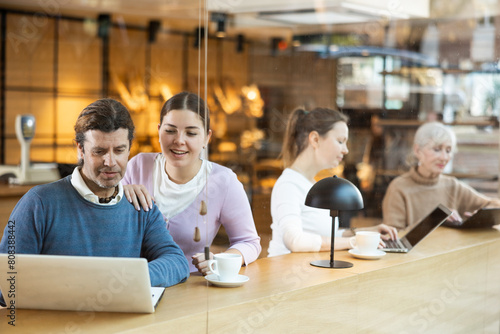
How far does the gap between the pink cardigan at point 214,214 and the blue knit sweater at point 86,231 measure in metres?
0.16

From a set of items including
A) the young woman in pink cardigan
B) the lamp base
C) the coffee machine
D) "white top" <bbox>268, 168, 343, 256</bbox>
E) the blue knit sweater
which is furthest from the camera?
the coffee machine

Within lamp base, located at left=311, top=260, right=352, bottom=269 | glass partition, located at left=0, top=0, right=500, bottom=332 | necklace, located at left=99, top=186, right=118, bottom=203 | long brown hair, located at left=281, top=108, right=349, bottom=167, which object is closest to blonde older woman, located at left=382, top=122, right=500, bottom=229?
glass partition, located at left=0, top=0, right=500, bottom=332

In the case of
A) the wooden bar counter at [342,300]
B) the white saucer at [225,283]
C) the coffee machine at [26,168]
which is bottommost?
the wooden bar counter at [342,300]

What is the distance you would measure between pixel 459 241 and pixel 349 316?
0.88 m

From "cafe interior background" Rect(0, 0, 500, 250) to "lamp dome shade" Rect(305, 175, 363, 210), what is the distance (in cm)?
78

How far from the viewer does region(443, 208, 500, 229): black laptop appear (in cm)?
272

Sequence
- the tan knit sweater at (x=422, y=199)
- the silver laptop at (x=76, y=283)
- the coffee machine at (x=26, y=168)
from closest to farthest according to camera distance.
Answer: the silver laptop at (x=76, y=283) → the tan knit sweater at (x=422, y=199) → the coffee machine at (x=26, y=168)

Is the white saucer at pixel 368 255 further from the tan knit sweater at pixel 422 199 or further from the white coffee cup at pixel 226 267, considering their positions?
the tan knit sweater at pixel 422 199

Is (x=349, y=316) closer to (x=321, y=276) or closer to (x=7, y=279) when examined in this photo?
(x=321, y=276)

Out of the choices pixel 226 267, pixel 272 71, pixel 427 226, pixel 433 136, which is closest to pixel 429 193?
pixel 433 136

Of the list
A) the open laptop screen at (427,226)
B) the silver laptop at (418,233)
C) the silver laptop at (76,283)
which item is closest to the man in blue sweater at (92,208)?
the silver laptop at (76,283)

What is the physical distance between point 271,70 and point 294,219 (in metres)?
4.81

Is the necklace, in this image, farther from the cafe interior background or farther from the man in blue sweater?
the cafe interior background

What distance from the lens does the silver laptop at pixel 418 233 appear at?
229 cm
